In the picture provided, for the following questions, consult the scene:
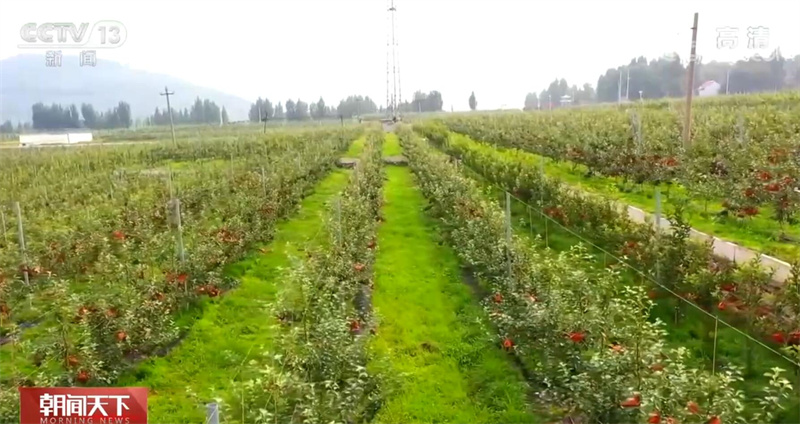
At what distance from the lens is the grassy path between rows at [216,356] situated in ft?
18.3

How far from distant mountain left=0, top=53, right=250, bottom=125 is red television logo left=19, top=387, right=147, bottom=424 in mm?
4696

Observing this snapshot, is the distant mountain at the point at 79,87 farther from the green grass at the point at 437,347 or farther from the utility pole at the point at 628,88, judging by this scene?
the utility pole at the point at 628,88

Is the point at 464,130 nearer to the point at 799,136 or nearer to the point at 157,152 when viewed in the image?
the point at 157,152

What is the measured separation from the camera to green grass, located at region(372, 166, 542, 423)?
17.9 ft

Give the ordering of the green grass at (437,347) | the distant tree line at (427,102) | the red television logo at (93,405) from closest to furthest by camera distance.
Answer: the red television logo at (93,405) < the green grass at (437,347) < the distant tree line at (427,102)

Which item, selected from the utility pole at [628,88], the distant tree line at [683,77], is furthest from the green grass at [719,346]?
the utility pole at [628,88]

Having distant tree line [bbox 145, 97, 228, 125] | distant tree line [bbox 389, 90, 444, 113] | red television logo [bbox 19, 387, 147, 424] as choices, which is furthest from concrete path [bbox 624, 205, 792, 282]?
distant tree line [bbox 389, 90, 444, 113]

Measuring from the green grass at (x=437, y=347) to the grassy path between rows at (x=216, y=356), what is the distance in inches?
56.8

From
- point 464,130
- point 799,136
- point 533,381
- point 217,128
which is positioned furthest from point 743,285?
point 217,128

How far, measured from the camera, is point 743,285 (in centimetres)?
590

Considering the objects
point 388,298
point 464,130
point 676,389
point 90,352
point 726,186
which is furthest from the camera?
point 464,130

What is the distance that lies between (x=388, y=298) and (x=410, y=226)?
15.6ft

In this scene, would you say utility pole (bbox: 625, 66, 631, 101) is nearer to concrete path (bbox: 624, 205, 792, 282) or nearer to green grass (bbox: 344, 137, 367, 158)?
green grass (bbox: 344, 137, 367, 158)

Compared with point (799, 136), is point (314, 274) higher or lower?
lower
